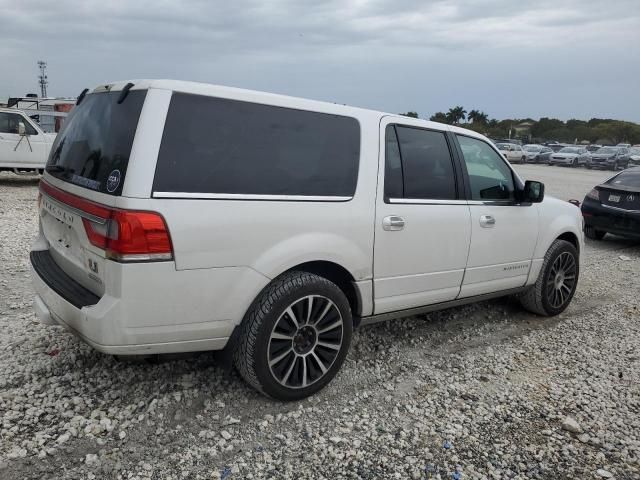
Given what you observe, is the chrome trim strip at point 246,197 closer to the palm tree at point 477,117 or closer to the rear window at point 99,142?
the rear window at point 99,142

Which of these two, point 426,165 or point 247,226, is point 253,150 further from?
point 426,165

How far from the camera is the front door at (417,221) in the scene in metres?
3.52

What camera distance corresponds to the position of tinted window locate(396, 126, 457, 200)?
3.71 meters

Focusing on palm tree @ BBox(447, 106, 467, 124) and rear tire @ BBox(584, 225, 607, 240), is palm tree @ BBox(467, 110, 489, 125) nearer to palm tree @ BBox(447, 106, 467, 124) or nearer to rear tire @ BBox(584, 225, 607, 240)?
palm tree @ BBox(447, 106, 467, 124)

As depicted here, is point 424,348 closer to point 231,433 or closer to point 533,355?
point 533,355

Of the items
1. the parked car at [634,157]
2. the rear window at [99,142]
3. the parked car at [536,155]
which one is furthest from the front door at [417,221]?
the parked car at [536,155]

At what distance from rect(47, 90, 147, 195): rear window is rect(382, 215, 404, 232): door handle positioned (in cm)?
166

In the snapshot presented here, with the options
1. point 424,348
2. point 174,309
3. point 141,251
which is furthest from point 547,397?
point 141,251

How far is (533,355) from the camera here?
4.18m

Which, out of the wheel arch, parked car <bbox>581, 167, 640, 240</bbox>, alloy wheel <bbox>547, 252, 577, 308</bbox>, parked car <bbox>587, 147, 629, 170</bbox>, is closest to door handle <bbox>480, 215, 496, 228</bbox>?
alloy wheel <bbox>547, 252, 577, 308</bbox>

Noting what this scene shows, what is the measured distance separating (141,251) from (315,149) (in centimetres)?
125

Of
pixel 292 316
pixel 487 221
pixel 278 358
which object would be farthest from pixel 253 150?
pixel 487 221

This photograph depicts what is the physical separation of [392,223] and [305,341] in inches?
38.3

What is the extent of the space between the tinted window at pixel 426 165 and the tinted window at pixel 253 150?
0.47 m
